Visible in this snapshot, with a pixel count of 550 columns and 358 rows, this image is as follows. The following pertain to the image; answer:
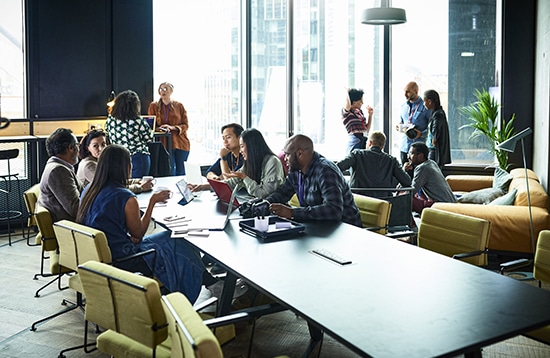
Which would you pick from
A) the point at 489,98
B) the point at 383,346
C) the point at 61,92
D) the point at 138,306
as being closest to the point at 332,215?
the point at 138,306

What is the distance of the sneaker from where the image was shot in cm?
486

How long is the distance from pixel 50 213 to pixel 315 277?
2475mm

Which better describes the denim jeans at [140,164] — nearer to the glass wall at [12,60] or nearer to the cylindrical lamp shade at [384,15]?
the glass wall at [12,60]

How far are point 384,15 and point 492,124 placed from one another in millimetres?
1977

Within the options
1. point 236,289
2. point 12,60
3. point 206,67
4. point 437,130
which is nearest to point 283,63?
point 206,67

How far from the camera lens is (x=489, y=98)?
27.2ft

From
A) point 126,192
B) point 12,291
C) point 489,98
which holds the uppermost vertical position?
point 489,98

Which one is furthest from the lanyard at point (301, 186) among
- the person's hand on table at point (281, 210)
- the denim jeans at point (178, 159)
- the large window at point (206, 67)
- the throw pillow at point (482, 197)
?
the large window at point (206, 67)

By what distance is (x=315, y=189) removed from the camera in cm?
440

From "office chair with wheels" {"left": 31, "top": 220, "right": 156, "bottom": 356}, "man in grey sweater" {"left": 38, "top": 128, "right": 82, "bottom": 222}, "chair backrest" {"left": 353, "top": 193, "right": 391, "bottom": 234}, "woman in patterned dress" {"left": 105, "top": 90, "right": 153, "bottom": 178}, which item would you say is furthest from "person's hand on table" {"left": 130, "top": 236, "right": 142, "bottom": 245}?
"woman in patterned dress" {"left": 105, "top": 90, "right": 153, "bottom": 178}

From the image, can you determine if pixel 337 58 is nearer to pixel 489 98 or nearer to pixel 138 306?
pixel 489 98

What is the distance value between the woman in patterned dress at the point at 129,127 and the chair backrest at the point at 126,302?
4.23 m

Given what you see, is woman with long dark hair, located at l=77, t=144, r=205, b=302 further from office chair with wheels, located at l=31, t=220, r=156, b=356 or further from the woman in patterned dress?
the woman in patterned dress

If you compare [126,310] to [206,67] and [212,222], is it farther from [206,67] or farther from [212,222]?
[206,67]
